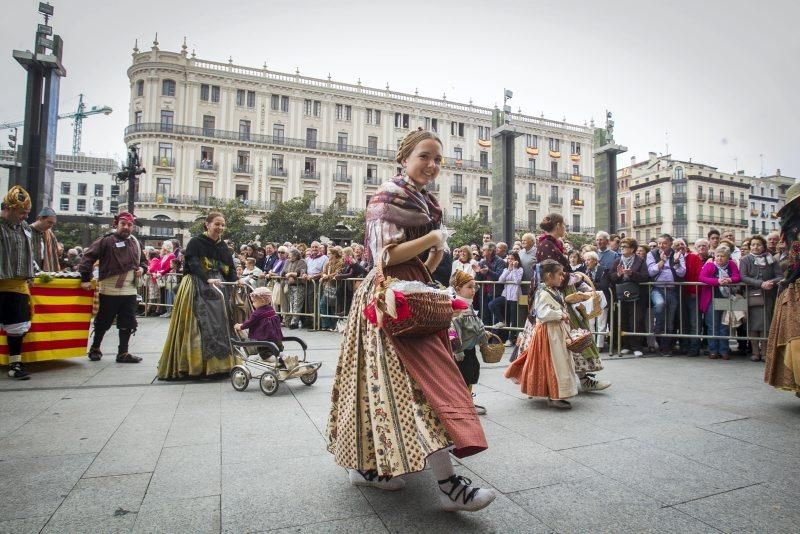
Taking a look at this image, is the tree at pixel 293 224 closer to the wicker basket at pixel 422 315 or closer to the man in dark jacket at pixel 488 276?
the man in dark jacket at pixel 488 276

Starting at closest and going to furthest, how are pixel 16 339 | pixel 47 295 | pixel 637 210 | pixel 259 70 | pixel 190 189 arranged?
pixel 16 339 < pixel 47 295 < pixel 190 189 < pixel 259 70 < pixel 637 210

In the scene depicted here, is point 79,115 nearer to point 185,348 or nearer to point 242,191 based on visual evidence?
point 242,191

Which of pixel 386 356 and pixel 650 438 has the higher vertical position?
pixel 386 356

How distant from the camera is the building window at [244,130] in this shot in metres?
47.3

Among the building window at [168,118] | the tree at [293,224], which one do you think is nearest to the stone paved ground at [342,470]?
the tree at [293,224]

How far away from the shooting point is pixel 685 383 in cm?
572

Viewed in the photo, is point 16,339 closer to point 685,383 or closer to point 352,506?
point 352,506

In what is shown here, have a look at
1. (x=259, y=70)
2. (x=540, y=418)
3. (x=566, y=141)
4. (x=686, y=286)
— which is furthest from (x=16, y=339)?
(x=566, y=141)

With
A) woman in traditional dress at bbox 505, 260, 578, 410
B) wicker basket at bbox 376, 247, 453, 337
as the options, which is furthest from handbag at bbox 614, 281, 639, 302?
wicker basket at bbox 376, 247, 453, 337

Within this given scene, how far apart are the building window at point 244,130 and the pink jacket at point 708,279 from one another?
45.8 m

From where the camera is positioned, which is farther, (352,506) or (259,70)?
(259,70)

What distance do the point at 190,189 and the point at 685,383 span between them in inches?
1806

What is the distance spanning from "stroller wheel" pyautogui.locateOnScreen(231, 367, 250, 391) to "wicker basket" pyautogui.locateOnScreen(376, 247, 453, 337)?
3236mm

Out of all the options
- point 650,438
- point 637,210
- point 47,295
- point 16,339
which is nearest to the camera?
point 650,438
